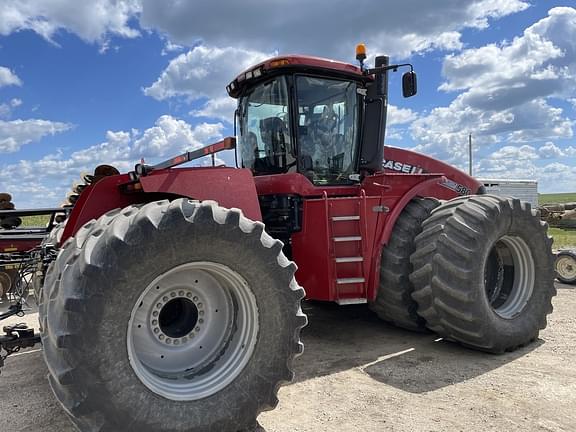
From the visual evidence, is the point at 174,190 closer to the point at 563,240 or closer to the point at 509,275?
the point at 509,275

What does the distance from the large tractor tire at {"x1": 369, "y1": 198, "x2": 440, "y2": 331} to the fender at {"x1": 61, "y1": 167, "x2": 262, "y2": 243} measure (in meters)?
1.71

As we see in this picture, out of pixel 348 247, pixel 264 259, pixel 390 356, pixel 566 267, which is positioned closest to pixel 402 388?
pixel 390 356

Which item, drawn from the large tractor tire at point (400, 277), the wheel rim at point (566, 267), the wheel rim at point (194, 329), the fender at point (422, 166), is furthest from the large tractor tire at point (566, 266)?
the wheel rim at point (194, 329)

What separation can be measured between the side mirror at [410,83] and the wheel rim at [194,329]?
358 centimetres

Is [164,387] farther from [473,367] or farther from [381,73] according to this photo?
[381,73]

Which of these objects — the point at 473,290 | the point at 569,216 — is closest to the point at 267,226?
the point at 473,290

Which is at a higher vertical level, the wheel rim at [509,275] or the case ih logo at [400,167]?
the case ih logo at [400,167]

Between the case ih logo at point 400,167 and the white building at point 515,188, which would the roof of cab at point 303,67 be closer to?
the case ih logo at point 400,167

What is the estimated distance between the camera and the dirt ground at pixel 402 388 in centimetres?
362

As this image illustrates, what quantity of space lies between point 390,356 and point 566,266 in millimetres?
6010

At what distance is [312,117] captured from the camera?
18.0ft

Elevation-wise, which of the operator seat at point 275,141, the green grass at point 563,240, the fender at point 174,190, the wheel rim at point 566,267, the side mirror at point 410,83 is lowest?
the green grass at point 563,240

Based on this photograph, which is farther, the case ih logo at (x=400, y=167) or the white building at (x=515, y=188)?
the white building at (x=515, y=188)

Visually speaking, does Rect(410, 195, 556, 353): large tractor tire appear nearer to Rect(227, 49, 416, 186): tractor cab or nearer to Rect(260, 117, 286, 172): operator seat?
Rect(227, 49, 416, 186): tractor cab
